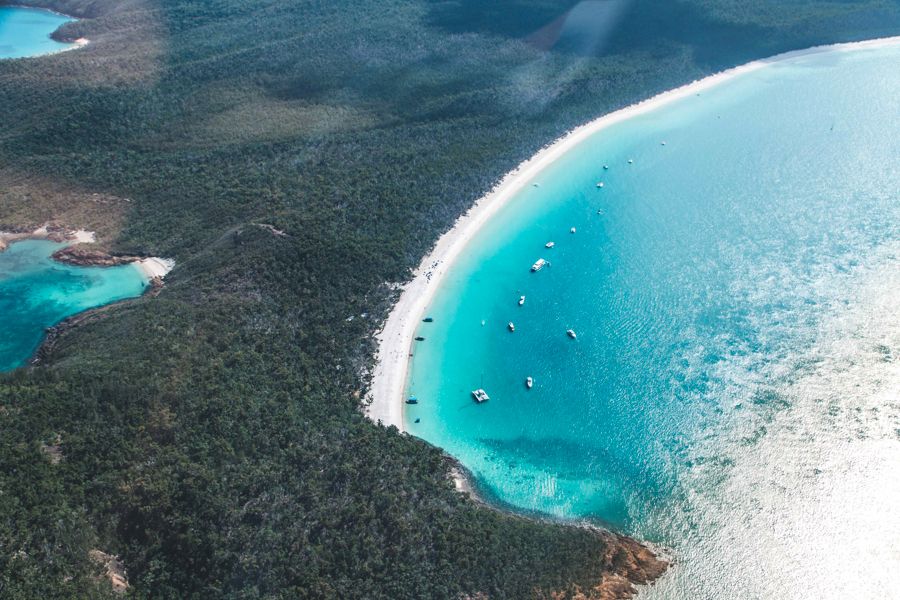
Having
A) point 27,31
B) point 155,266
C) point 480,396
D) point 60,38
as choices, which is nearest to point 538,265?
point 480,396

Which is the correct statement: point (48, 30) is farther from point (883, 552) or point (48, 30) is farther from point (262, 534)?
point (883, 552)

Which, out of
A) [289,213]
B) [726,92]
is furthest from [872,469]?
[726,92]

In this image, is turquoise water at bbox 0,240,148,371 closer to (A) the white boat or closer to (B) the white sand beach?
(B) the white sand beach

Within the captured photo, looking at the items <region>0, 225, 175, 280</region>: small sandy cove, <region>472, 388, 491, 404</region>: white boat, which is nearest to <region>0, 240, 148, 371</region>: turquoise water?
<region>0, 225, 175, 280</region>: small sandy cove

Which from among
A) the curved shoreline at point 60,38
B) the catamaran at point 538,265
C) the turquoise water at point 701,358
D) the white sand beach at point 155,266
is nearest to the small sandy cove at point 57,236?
the white sand beach at point 155,266

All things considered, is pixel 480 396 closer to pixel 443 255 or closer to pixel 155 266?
pixel 443 255
